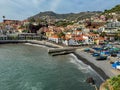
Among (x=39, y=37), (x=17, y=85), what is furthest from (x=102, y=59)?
(x=39, y=37)

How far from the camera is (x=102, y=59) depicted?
218ft

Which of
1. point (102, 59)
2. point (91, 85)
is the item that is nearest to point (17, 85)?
point (91, 85)

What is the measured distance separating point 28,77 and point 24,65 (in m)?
14.0

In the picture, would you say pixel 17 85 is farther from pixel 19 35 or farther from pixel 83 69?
pixel 19 35

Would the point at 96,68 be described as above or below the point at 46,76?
above

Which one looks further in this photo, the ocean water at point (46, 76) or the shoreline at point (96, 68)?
the shoreline at point (96, 68)

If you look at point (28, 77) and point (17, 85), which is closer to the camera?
point (17, 85)

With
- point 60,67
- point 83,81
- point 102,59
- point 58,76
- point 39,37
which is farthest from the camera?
point 39,37

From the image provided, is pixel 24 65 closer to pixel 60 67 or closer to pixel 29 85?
pixel 60 67

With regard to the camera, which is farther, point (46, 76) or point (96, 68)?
point (96, 68)

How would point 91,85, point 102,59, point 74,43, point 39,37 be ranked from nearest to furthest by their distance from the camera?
point 91,85, point 102,59, point 74,43, point 39,37

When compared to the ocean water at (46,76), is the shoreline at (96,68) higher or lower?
higher

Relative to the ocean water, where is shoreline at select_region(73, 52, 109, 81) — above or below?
above

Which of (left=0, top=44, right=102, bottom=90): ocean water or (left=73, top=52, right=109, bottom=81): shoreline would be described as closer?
(left=0, top=44, right=102, bottom=90): ocean water
